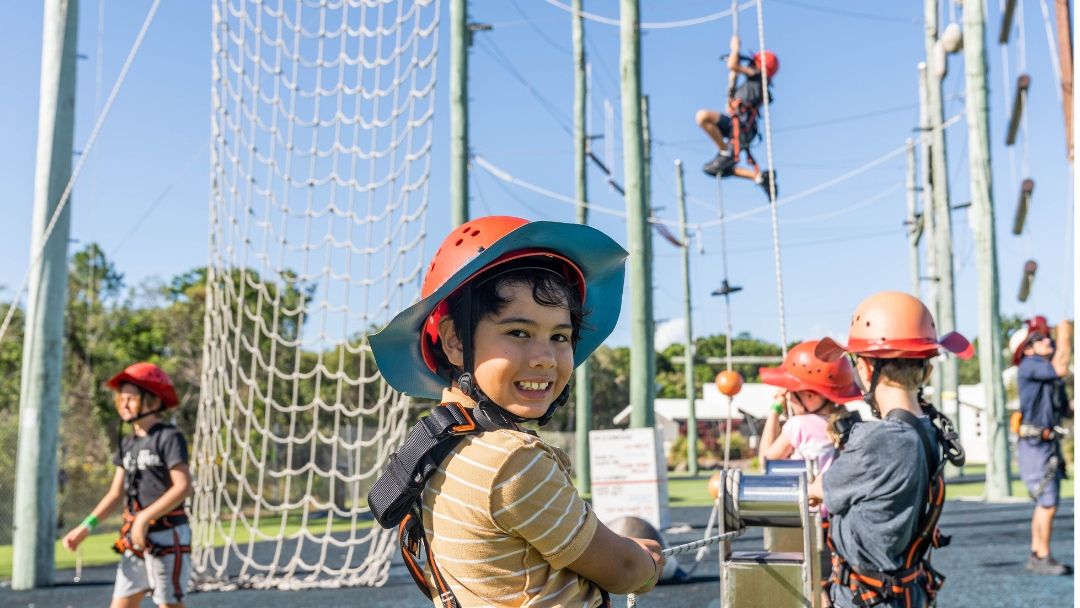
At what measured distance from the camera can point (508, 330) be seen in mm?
1790

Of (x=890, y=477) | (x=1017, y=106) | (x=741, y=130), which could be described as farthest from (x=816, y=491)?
(x=1017, y=106)

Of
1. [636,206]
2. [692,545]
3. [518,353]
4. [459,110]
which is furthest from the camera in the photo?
[459,110]

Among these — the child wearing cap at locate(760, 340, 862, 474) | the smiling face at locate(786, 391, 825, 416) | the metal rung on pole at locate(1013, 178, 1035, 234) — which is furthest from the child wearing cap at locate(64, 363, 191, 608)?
the metal rung on pole at locate(1013, 178, 1035, 234)

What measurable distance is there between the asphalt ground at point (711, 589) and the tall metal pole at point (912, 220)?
12.5 m

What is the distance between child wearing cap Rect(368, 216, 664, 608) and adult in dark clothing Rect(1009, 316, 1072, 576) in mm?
6306

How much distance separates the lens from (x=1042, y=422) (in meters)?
7.22

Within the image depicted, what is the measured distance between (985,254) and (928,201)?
5.82m

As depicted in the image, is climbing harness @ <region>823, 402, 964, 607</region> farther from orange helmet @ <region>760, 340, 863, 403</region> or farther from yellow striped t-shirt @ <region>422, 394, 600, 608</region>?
yellow striped t-shirt @ <region>422, 394, 600, 608</region>

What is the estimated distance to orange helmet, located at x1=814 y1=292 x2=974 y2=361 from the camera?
10.4 ft

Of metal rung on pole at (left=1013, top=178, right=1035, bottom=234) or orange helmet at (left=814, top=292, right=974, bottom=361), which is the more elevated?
metal rung on pole at (left=1013, top=178, right=1035, bottom=234)

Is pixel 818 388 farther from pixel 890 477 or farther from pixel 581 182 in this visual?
pixel 581 182

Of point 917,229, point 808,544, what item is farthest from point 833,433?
point 917,229

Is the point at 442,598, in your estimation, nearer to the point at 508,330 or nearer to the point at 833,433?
the point at 508,330

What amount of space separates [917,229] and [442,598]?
73.1ft
